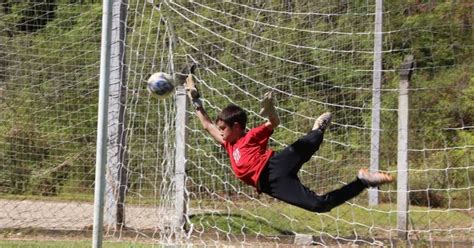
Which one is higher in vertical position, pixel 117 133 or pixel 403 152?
pixel 117 133

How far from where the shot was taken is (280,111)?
9.09 m

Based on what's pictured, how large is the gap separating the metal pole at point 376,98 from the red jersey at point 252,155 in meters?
1.84

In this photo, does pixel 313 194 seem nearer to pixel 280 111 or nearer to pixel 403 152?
pixel 403 152

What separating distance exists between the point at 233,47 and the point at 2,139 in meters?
3.61

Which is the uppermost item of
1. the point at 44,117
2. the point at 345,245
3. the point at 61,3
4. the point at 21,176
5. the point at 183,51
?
the point at 61,3

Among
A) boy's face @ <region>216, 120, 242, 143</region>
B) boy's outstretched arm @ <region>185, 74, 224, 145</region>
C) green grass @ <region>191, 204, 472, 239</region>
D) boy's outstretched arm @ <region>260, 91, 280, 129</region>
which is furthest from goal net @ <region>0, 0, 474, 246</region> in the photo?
boy's outstretched arm @ <region>260, 91, 280, 129</region>

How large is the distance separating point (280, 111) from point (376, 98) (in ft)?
4.20

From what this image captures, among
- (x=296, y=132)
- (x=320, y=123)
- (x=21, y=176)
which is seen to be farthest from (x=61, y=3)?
(x=320, y=123)

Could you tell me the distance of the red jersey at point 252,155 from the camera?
249 inches

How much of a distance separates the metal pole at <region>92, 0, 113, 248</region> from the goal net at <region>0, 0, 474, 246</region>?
2.05 meters

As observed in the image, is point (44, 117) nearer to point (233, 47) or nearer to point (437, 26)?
point (233, 47)

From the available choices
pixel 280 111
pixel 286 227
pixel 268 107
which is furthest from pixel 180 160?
pixel 268 107

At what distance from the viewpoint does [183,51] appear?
357 inches

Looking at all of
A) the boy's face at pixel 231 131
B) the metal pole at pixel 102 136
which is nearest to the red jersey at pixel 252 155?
the boy's face at pixel 231 131
